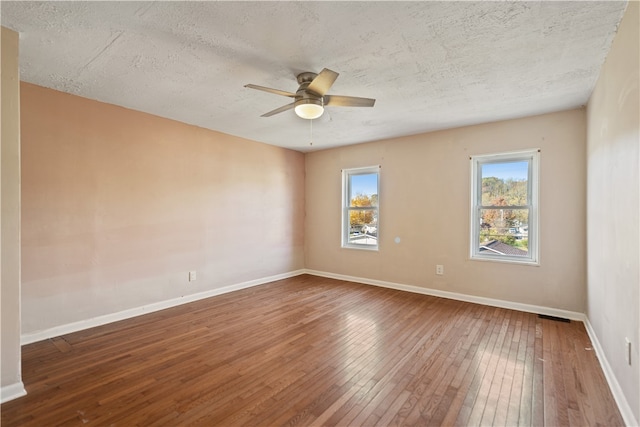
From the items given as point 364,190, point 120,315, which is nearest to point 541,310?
point 364,190

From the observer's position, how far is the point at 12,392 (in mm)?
1977

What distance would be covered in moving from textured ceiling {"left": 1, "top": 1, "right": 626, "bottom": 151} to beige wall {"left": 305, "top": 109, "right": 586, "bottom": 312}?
0.53 meters

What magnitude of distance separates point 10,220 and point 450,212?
468 cm

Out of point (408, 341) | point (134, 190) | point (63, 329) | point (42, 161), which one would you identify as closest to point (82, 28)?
point (42, 161)

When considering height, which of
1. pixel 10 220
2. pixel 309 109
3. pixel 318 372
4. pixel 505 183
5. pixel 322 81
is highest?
pixel 322 81

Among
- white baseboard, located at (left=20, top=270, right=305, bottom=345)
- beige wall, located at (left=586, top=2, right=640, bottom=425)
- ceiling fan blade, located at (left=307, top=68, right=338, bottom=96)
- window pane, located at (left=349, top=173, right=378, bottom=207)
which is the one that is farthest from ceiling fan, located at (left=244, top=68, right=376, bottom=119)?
white baseboard, located at (left=20, top=270, right=305, bottom=345)

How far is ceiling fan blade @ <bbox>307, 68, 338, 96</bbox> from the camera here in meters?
2.19

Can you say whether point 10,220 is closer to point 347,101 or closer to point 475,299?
point 347,101

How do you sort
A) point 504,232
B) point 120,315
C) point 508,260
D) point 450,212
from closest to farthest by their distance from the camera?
point 120,315 < point 508,260 < point 504,232 < point 450,212

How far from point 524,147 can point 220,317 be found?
4.36m

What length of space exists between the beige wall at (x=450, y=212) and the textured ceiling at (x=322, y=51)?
1.74 feet

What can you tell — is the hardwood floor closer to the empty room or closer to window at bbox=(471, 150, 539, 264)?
the empty room

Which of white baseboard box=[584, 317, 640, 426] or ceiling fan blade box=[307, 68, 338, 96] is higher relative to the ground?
ceiling fan blade box=[307, 68, 338, 96]

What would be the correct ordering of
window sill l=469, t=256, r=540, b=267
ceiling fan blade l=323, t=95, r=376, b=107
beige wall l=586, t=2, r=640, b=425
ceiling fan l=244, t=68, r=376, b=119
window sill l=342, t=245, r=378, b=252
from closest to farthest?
beige wall l=586, t=2, r=640, b=425 → ceiling fan l=244, t=68, r=376, b=119 → ceiling fan blade l=323, t=95, r=376, b=107 → window sill l=469, t=256, r=540, b=267 → window sill l=342, t=245, r=378, b=252
